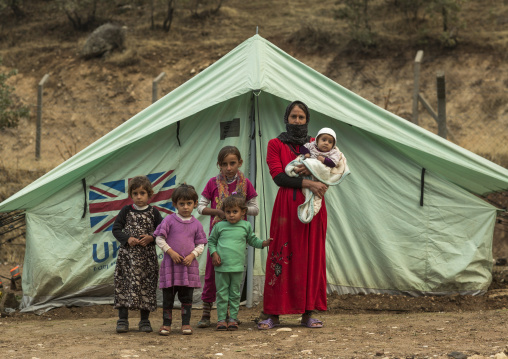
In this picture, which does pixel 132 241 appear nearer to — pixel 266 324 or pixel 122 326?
pixel 122 326

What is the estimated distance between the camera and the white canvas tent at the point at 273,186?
5.41 meters

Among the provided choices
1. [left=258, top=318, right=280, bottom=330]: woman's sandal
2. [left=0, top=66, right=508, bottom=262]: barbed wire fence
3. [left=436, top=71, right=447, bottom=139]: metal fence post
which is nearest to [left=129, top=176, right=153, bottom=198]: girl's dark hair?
[left=258, top=318, right=280, bottom=330]: woman's sandal

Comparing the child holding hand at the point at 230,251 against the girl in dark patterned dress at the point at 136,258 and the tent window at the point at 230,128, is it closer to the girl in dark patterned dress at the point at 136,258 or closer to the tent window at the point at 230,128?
the girl in dark patterned dress at the point at 136,258

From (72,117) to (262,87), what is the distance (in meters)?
11.4

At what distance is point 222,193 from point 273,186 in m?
1.17

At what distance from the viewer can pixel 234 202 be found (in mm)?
4410

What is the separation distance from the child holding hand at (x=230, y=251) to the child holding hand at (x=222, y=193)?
11cm

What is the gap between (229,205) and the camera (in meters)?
4.41

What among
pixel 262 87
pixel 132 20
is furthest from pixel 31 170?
pixel 132 20

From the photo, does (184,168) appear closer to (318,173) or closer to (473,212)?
(318,173)

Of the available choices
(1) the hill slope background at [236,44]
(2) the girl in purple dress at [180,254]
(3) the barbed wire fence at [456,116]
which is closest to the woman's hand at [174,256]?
(2) the girl in purple dress at [180,254]

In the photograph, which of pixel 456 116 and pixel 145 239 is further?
pixel 456 116

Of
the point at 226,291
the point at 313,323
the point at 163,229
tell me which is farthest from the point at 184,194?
the point at 313,323

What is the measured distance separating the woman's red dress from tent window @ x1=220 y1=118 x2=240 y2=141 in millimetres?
1214
